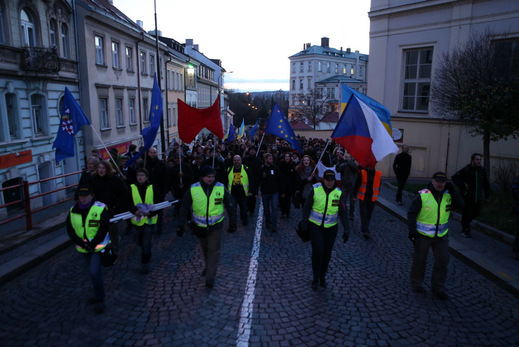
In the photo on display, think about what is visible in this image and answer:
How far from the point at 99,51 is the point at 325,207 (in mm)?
18520

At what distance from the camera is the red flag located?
31.2 ft

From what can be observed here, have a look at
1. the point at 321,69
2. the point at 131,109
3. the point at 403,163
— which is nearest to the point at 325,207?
the point at 403,163

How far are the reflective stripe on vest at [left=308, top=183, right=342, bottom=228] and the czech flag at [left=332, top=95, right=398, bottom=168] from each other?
5.62 ft

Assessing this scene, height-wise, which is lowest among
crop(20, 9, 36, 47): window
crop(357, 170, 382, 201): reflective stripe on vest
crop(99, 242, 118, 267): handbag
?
crop(99, 242, 118, 267): handbag

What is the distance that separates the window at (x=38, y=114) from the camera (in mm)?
14922

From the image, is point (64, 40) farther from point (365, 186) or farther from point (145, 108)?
point (365, 186)

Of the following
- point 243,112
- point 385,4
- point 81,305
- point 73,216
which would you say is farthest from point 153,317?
point 243,112

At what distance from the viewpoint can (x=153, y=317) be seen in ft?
15.9

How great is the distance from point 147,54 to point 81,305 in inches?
982

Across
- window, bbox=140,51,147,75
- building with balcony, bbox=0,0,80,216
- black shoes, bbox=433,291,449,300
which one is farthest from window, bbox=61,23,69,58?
black shoes, bbox=433,291,449,300

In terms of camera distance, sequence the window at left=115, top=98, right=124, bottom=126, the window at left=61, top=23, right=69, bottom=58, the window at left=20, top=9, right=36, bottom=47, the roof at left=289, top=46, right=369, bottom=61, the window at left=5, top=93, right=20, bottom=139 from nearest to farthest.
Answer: the window at left=5, top=93, right=20, bottom=139 → the window at left=20, top=9, right=36, bottom=47 → the window at left=61, top=23, right=69, bottom=58 → the window at left=115, top=98, right=124, bottom=126 → the roof at left=289, top=46, right=369, bottom=61

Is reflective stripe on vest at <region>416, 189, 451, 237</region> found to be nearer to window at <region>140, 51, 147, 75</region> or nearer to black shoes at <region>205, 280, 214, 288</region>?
black shoes at <region>205, 280, 214, 288</region>

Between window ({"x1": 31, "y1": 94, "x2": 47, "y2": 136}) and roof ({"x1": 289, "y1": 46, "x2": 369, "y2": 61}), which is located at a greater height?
roof ({"x1": 289, "y1": 46, "x2": 369, "y2": 61})

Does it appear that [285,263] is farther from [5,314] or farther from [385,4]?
[385,4]
